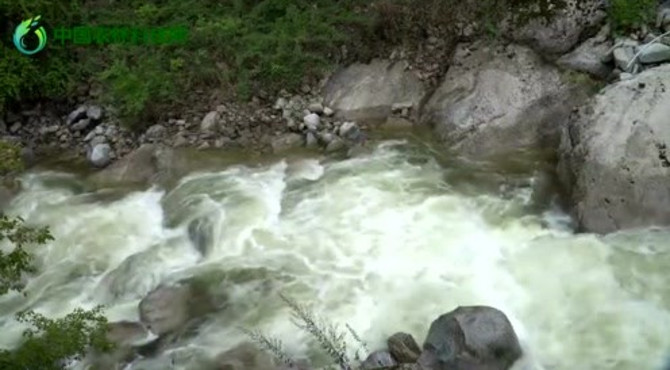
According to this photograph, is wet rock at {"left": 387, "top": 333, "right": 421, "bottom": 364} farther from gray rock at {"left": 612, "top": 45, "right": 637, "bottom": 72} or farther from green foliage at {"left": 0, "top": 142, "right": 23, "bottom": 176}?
gray rock at {"left": 612, "top": 45, "right": 637, "bottom": 72}

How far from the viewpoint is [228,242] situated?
856 centimetres

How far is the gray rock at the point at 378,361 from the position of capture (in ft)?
21.2

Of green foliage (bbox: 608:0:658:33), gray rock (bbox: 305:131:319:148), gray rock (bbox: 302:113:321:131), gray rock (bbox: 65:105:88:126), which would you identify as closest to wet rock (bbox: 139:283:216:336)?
gray rock (bbox: 305:131:319:148)

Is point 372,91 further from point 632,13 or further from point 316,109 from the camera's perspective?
point 632,13

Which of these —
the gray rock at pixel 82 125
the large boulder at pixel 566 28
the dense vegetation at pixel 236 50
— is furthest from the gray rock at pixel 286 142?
the large boulder at pixel 566 28

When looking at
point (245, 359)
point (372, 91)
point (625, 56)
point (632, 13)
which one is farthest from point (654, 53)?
point (245, 359)

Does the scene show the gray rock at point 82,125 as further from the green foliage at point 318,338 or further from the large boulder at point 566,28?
the large boulder at point 566,28

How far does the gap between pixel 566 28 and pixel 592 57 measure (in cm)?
68

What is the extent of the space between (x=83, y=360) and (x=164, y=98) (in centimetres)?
529

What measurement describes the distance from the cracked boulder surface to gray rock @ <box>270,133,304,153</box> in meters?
3.92

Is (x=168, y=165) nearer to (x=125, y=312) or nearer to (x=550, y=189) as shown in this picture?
(x=125, y=312)

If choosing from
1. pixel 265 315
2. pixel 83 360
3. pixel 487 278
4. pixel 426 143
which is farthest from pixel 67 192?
pixel 487 278

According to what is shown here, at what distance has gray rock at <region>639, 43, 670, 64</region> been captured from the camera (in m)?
9.21

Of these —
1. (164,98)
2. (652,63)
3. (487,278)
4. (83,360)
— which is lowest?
(83,360)
